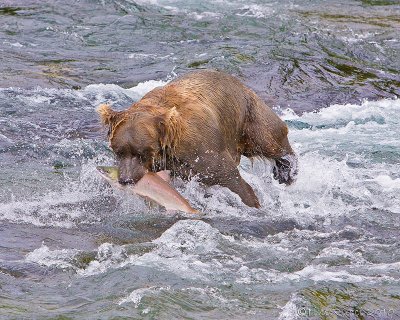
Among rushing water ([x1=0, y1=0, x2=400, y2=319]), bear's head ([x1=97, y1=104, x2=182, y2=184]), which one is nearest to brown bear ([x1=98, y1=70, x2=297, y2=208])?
bear's head ([x1=97, y1=104, x2=182, y2=184])

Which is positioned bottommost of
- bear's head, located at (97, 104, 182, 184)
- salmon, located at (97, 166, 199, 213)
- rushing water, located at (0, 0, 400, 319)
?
rushing water, located at (0, 0, 400, 319)

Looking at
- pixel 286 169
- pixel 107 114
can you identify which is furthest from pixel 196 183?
pixel 286 169

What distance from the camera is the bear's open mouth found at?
931 cm

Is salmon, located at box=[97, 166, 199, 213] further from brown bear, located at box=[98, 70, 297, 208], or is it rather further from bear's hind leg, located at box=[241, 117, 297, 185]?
bear's hind leg, located at box=[241, 117, 297, 185]

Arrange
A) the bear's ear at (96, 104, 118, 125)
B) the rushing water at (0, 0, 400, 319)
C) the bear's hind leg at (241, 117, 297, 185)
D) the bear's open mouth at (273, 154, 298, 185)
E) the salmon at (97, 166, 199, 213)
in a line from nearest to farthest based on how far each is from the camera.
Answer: the rushing water at (0, 0, 400, 319), the salmon at (97, 166, 199, 213), the bear's ear at (96, 104, 118, 125), the bear's hind leg at (241, 117, 297, 185), the bear's open mouth at (273, 154, 298, 185)

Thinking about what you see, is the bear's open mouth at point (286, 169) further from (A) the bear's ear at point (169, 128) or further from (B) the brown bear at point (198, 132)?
(A) the bear's ear at point (169, 128)

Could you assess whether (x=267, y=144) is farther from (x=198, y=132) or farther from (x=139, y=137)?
(x=139, y=137)

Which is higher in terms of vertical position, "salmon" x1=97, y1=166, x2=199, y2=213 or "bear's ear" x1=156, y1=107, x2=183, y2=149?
"bear's ear" x1=156, y1=107, x2=183, y2=149

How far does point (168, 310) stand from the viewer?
18.2 ft

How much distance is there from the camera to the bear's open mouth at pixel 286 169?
9.31m

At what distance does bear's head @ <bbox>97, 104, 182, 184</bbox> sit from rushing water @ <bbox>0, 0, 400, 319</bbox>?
565 mm

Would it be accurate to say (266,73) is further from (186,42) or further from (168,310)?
(168,310)

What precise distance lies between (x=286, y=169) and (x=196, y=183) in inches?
72.9

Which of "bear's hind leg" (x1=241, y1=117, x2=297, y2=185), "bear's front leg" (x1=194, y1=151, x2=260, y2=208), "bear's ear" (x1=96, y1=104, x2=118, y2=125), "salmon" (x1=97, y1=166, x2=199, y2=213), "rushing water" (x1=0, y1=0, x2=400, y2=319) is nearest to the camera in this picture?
"rushing water" (x1=0, y1=0, x2=400, y2=319)
